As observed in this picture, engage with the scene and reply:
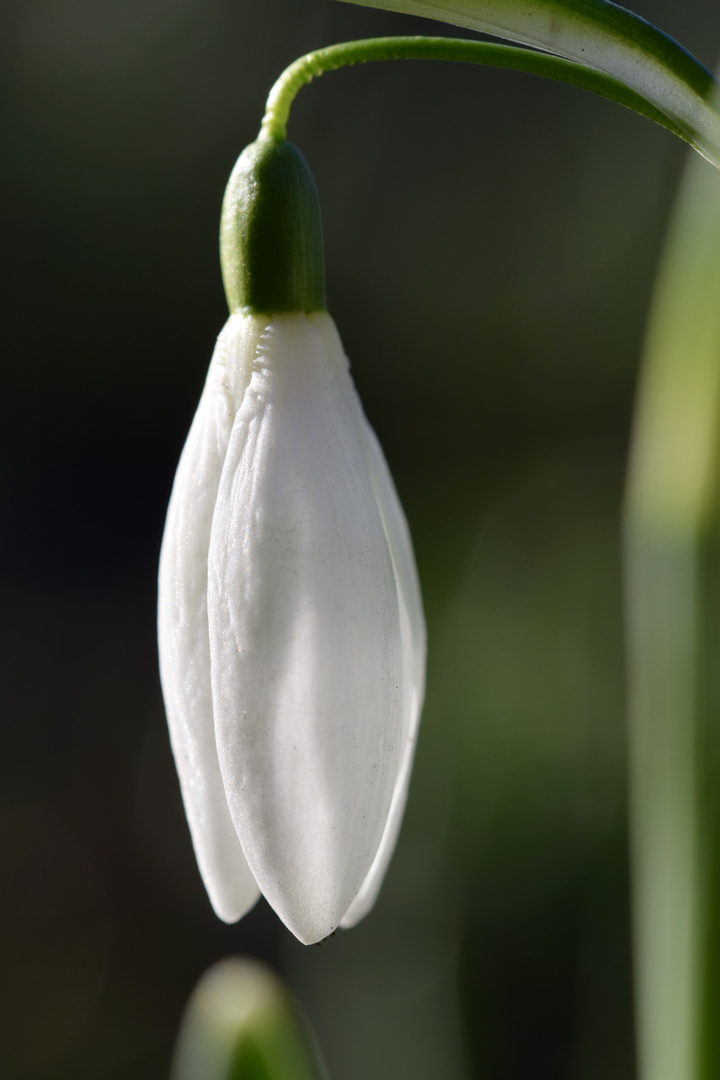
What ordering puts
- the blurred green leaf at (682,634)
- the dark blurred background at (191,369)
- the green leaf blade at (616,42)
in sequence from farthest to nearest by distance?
the dark blurred background at (191,369)
the blurred green leaf at (682,634)
the green leaf blade at (616,42)

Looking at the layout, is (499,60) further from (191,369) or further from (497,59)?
(191,369)

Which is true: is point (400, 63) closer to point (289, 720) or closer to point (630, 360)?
point (630, 360)

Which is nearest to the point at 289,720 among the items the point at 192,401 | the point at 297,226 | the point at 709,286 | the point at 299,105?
the point at 297,226

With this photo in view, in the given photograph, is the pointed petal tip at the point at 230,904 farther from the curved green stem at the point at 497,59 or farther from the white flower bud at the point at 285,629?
the curved green stem at the point at 497,59

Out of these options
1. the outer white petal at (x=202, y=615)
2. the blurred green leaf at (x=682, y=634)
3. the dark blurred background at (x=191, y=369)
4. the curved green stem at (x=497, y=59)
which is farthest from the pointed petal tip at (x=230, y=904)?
the dark blurred background at (x=191, y=369)

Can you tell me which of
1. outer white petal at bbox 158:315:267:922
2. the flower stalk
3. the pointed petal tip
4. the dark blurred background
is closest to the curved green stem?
the flower stalk

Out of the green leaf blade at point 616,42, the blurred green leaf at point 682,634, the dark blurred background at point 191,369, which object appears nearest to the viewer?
the green leaf blade at point 616,42

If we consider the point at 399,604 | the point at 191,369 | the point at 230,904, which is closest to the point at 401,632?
the point at 399,604
